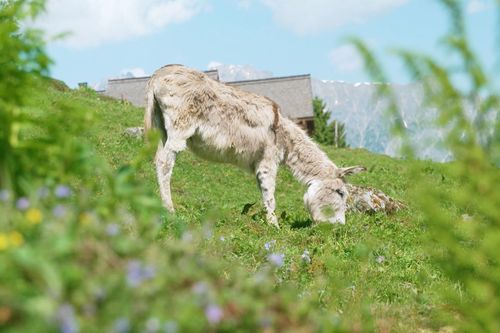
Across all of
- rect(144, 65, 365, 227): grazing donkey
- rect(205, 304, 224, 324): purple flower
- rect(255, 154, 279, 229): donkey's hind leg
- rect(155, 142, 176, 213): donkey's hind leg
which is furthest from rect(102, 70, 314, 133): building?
rect(205, 304, 224, 324): purple flower

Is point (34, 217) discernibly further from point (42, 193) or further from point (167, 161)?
point (167, 161)

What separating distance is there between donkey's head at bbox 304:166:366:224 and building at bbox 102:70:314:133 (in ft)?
169

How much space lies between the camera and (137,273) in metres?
1.99

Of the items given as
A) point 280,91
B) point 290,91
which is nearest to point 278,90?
point 280,91

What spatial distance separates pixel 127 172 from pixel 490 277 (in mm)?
1762

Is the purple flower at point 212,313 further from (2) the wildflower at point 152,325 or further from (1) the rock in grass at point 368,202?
(1) the rock in grass at point 368,202

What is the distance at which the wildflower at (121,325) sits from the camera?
1810 millimetres

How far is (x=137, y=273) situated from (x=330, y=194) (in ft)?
37.4

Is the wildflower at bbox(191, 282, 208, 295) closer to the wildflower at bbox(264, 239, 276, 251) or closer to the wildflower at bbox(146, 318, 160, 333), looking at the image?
the wildflower at bbox(146, 318, 160, 333)

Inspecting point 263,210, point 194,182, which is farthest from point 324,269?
point 194,182

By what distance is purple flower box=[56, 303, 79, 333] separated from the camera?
1743 millimetres

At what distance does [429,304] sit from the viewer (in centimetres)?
706

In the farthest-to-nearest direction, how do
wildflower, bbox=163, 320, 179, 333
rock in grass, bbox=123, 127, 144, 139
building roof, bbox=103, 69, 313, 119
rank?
building roof, bbox=103, 69, 313, 119
rock in grass, bbox=123, 127, 144, 139
wildflower, bbox=163, 320, 179, 333

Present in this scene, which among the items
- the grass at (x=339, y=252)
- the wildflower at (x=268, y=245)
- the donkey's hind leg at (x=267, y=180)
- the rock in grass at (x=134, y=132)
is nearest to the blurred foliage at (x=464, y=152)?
the grass at (x=339, y=252)
